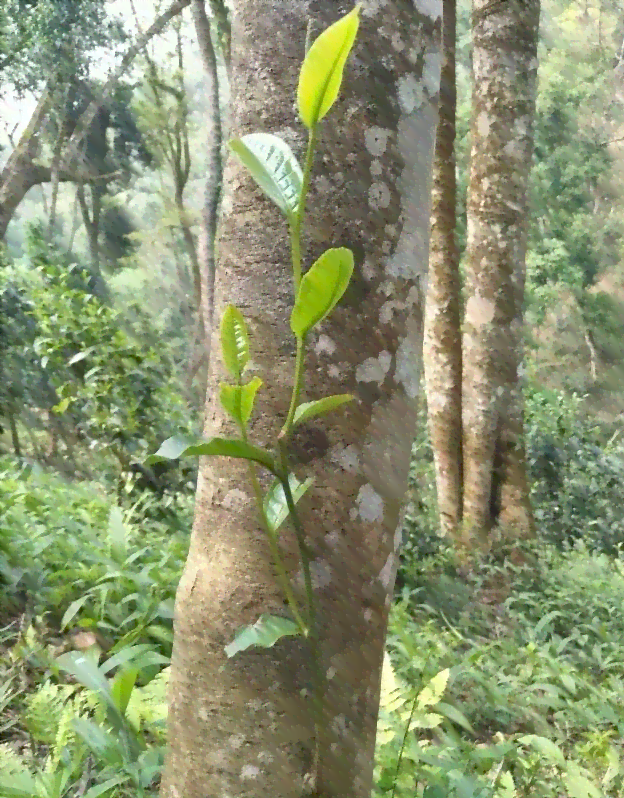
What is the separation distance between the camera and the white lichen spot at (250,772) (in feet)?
2.09

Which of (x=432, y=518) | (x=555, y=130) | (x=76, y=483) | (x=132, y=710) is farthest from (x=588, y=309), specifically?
(x=132, y=710)

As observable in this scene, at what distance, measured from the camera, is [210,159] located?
4.81 metres

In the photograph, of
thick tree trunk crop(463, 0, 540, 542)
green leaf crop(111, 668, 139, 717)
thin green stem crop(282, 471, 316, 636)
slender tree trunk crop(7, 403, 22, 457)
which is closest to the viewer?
thin green stem crop(282, 471, 316, 636)

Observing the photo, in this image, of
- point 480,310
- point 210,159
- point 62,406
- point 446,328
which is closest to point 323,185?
point 480,310

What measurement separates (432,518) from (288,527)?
2955 millimetres

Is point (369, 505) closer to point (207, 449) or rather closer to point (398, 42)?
point (207, 449)

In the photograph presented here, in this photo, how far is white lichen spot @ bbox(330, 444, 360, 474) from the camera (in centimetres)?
65

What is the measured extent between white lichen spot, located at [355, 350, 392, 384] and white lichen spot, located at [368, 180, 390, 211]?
15cm

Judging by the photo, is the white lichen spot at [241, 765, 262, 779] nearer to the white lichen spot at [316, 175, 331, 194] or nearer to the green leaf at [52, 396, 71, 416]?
the white lichen spot at [316, 175, 331, 194]

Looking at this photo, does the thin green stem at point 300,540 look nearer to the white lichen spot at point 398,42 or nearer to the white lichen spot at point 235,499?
the white lichen spot at point 235,499

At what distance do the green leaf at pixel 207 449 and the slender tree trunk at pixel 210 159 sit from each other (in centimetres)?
410

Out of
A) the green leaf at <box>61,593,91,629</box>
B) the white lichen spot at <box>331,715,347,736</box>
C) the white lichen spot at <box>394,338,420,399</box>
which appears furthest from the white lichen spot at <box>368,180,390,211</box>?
the green leaf at <box>61,593,91,629</box>

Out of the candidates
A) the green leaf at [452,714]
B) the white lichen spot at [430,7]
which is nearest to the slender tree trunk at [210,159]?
the green leaf at [452,714]

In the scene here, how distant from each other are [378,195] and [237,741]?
0.57 m
